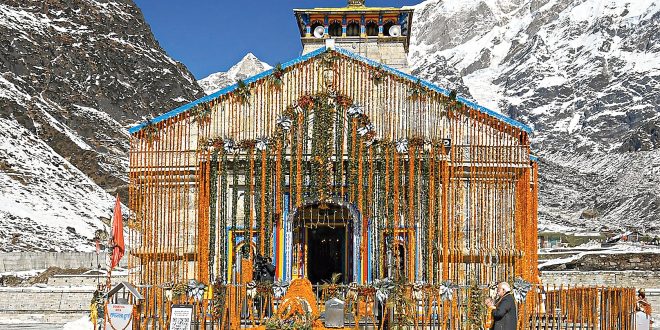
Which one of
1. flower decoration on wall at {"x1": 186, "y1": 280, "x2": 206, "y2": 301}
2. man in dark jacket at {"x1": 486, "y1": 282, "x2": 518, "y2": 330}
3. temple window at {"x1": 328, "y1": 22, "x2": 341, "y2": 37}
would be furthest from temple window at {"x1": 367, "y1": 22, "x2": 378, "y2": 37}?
man in dark jacket at {"x1": 486, "y1": 282, "x2": 518, "y2": 330}

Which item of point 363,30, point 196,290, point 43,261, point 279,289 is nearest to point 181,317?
point 196,290

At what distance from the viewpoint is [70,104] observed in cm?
11250

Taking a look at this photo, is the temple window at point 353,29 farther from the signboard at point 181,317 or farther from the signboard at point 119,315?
the signboard at point 119,315

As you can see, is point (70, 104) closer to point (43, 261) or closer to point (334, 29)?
point (43, 261)

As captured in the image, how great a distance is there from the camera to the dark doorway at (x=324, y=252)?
28609 mm

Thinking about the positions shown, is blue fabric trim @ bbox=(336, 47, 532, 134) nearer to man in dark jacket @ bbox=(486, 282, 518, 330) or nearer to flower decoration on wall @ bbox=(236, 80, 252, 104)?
flower decoration on wall @ bbox=(236, 80, 252, 104)

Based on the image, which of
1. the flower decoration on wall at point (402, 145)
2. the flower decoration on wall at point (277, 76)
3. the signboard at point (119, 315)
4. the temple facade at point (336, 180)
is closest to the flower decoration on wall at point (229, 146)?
the temple facade at point (336, 180)

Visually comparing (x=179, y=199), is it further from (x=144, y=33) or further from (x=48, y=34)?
(x=144, y=33)

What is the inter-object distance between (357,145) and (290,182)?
1.97 meters

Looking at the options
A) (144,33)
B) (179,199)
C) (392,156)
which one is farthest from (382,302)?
(144,33)

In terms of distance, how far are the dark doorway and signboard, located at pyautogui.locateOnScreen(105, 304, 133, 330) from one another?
38.7 feet

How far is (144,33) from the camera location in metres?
144

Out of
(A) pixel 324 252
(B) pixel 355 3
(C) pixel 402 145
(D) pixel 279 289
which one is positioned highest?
(B) pixel 355 3

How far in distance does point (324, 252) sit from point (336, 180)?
655 cm
